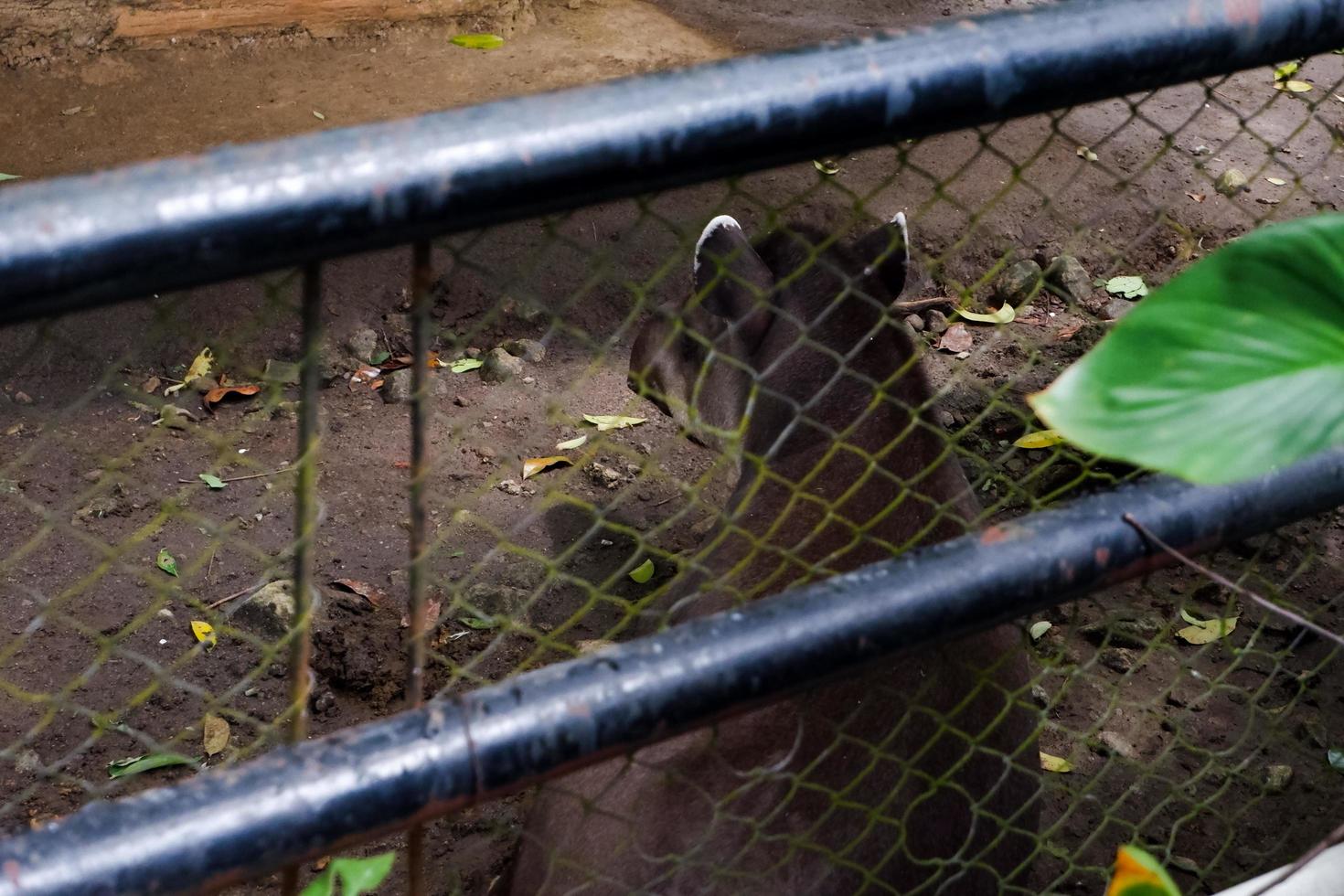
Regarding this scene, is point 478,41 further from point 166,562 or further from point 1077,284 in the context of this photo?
point 166,562

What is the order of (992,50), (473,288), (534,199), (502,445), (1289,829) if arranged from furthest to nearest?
(473,288) → (502,445) → (1289,829) → (992,50) → (534,199)

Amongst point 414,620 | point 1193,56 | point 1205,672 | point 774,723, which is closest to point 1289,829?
point 1205,672

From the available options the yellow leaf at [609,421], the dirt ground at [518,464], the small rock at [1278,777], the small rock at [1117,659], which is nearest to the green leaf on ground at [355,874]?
the dirt ground at [518,464]

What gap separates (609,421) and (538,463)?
0.34 m

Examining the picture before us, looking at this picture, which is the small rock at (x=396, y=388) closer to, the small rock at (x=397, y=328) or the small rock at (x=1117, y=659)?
the small rock at (x=397, y=328)

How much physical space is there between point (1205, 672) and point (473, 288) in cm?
275

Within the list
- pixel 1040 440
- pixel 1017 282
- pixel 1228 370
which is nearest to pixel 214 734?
pixel 1040 440

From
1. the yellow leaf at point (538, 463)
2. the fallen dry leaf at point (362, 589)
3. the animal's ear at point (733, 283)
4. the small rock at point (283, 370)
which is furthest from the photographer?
the small rock at point (283, 370)

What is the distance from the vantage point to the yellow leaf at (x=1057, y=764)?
333 centimetres

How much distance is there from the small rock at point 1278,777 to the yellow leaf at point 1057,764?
474 mm

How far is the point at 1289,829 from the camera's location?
3.11m

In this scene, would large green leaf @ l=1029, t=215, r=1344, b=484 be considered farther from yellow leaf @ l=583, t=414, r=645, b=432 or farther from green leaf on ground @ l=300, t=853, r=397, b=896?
yellow leaf @ l=583, t=414, r=645, b=432

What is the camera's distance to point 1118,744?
3.42 meters

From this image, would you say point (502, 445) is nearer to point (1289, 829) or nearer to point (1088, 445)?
point (1289, 829)
